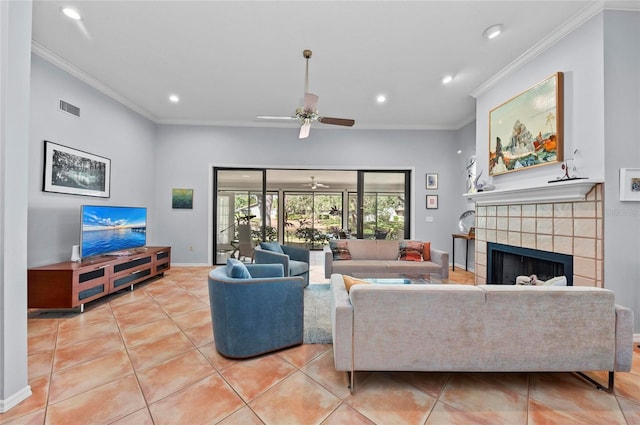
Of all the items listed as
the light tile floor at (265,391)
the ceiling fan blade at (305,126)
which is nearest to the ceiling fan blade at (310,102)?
the ceiling fan blade at (305,126)

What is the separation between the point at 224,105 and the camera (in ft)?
14.8

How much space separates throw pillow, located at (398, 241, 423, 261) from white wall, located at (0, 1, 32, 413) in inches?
163

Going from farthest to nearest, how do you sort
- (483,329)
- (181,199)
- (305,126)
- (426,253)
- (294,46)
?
(181,199) → (426,253) → (305,126) → (294,46) → (483,329)

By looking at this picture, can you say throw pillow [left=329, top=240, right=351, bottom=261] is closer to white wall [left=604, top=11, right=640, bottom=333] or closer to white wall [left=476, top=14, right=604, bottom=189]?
white wall [left=476, top=14, right=604, bottom=189]

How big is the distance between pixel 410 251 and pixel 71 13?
4899mm

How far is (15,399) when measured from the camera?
1521mm

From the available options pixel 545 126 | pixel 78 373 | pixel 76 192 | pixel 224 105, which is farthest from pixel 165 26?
pixel 545 126

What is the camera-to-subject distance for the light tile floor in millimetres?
1456

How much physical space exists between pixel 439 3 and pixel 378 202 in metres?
3.83

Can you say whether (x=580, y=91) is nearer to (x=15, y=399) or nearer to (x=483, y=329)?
(x=483, y=329)

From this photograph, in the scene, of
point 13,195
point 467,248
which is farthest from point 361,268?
point 13,195

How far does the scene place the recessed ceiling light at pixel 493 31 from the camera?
100 inches

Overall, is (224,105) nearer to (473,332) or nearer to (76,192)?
(76,192)

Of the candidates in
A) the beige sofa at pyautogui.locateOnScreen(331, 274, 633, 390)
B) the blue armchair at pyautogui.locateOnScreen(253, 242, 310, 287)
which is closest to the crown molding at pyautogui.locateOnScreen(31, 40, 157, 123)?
the blue armchair at pyautogui.locateOnScreen(253, 242, 310, 287)
